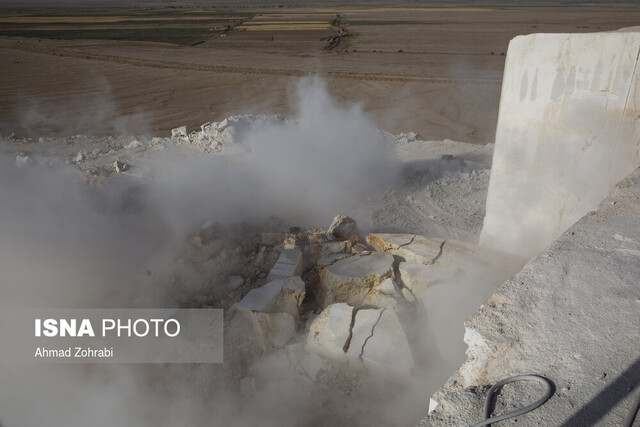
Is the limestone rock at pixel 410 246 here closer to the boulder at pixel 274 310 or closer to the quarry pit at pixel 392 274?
the quarry pit at pixel 392 274

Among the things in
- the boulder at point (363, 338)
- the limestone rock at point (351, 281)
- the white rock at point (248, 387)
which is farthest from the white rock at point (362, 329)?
the white rock at point (248, 387)

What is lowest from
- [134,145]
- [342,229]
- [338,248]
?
[338,248]

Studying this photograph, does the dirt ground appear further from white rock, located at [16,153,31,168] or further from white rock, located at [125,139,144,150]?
white rock, located at [16,153,31,168]

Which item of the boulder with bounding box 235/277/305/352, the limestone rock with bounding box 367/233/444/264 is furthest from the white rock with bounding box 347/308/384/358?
the limestone rock with bounding box 367/233/444/264

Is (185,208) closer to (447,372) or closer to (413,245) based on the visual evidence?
(413,245)

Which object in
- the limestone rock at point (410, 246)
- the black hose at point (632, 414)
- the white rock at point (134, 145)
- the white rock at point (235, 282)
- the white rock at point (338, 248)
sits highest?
the white rock at point (134, 145)

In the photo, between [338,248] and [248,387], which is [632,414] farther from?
[338,248]

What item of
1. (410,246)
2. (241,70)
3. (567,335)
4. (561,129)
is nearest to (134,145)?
(410,246)
